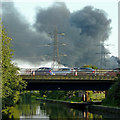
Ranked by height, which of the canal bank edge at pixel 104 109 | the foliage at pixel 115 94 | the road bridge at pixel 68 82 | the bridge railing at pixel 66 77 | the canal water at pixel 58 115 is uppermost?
the bridge railing at pixel 66 77

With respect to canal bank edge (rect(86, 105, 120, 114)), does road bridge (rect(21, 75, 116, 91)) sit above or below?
above

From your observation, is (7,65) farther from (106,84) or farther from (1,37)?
(106,84)

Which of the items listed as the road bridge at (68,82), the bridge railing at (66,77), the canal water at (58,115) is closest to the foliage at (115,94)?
the road bridge at (68,82)

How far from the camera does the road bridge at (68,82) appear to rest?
2488 inches

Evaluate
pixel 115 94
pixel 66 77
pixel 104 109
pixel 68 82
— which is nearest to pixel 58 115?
pixel 68 82


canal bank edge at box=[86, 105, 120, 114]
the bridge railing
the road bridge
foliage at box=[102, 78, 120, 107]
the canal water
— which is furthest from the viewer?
foliage at box=[102, 78, 120, 107]

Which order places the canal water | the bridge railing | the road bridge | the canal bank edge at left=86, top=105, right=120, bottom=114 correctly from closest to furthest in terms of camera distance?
the canal water, the canal bank edge at left=86, top=105, right=120, bottom=114, the bridge railing, the road bridge

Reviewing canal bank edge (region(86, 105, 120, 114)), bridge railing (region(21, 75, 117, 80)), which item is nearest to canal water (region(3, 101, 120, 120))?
canal bank edge (region(86, 105, 120, 114))

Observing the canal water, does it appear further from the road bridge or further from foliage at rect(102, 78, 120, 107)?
the road bridge

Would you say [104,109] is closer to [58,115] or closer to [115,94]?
[115,94]

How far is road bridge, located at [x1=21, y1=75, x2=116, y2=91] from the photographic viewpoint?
63.2 metres

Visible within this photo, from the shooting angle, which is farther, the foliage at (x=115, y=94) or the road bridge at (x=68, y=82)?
the foliage at (x=115, y=94)

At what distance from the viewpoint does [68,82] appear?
64.6 m

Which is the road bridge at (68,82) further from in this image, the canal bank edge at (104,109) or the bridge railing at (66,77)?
the canal bank edge at (104,109)
